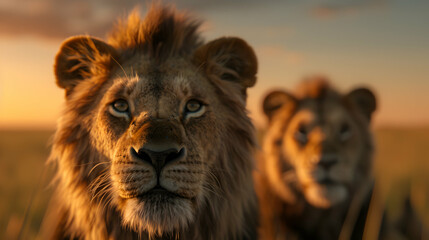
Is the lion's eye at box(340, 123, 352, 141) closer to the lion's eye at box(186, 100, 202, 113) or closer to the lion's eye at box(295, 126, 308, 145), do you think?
the lion's eye at box(295, 126, 308, 145)

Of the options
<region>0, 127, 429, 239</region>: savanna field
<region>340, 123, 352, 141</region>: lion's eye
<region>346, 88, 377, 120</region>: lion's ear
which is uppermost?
<region>346, 88, 377, 120</region>: lion's ear

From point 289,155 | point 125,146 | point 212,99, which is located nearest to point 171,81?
point 212,99

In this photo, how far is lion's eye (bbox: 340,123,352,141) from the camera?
524 cm

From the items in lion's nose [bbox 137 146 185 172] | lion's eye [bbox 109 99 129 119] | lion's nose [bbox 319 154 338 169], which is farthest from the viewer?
lion's nose [bbox 319 154 338 169]

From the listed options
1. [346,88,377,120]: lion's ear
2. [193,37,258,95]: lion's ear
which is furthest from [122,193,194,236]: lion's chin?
[346,88,377,120]: lion's ear

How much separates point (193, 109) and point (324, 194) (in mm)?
2564

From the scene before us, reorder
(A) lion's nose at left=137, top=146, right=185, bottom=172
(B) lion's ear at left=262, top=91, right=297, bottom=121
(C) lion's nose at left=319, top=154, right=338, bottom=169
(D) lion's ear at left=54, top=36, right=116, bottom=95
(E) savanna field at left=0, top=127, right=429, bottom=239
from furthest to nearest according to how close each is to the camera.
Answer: (B) lion's ear at left=262, top=91, right=297, bottom=121
(C) lion's nose at left=319, top=154, right=338, bottom=169
(E) savanna field at left=0, top=127, right=429, bottom=239
(D) lion's ear at left=54, top=36, right=116, bottom=95
(A) lion's nose at left=137, top=146, right=185, bottom=172

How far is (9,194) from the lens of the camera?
10164 mm

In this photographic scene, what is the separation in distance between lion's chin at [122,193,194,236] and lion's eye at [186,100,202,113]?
0.63 meters

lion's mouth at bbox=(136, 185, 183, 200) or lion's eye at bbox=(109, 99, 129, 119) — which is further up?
lion's eye at bbox=(109, 99, 129, 119)

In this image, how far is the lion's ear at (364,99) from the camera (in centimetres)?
557

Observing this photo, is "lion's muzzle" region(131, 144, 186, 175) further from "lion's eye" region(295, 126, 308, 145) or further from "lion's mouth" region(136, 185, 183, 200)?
"lion's eye" region(295, 126, 308, 145)

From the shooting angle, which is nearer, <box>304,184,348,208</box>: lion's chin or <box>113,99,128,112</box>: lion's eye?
<box>113,99,128,112</box>: lion's eye

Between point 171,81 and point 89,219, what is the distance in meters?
1.13
